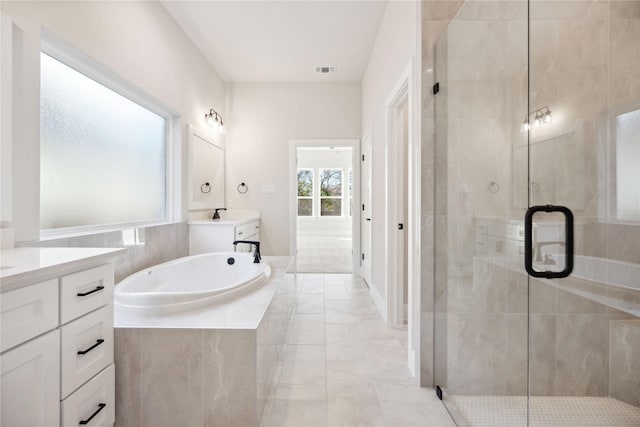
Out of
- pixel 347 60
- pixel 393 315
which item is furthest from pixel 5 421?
pixel 347 60

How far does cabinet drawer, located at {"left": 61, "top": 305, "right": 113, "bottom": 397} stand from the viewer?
976mm

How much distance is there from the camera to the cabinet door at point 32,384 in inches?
31.2

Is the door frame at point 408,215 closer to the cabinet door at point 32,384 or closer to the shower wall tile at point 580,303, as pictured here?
the shower wall tile at point 580,303

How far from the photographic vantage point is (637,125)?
1.37 meters

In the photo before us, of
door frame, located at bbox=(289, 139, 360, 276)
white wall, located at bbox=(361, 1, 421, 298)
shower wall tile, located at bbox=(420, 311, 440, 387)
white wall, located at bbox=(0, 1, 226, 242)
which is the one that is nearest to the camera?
white wall, located at bbox=(0, 1, 226, 242)

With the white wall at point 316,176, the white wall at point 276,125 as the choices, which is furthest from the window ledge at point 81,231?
the white wall at point 316,176

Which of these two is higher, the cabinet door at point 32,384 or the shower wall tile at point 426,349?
the cabinet door at point 32,384

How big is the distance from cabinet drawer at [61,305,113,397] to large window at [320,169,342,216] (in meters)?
7.20

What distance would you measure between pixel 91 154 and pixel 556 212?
2699 mm

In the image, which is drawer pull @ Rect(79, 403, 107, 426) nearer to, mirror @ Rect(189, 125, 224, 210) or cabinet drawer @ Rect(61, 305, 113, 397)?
cabinet drawer @ Rect(61, 305, 113, 397)

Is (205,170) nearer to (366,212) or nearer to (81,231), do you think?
Answer: (81,231)

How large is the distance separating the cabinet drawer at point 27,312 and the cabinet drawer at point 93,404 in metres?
0.30

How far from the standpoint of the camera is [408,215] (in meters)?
2.18

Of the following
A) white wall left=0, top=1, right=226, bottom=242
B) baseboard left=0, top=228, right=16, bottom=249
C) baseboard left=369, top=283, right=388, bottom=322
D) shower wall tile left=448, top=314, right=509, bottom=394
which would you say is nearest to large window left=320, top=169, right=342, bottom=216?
baseboard left=369, top=283, right=388, bottom=322
